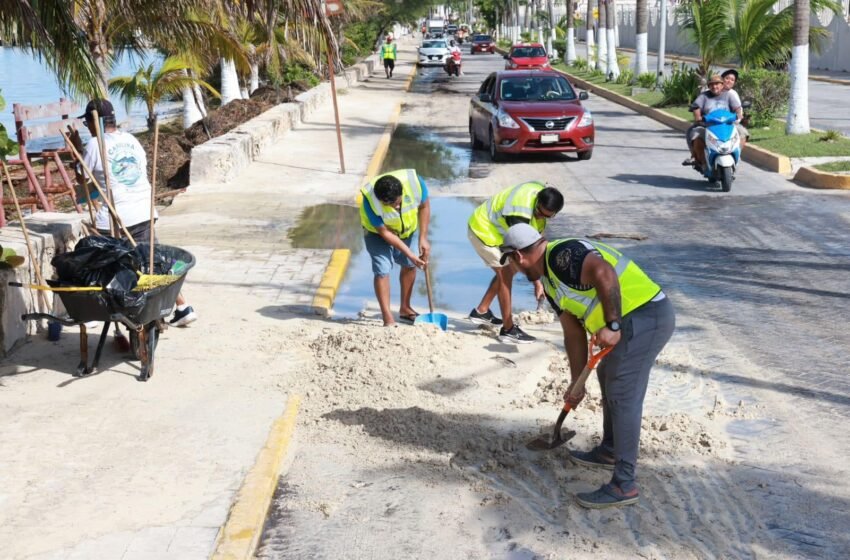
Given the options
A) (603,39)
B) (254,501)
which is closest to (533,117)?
(254,501)

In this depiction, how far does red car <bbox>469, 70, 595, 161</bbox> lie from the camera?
731 inches

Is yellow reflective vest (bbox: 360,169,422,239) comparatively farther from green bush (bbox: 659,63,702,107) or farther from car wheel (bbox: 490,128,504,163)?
green bush (bbox: 659,63,702,107)

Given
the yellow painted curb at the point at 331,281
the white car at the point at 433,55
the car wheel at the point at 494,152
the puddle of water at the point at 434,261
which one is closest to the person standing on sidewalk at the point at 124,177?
the yellow painted curb at the point at 331,281

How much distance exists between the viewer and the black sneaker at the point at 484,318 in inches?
338

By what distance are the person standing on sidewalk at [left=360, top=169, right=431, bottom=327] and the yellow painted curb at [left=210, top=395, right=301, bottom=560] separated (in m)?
2.08

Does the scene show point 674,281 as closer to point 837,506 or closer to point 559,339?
point 559,339

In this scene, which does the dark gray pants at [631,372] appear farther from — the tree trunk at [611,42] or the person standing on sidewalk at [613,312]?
the tree trunk at [611,42]

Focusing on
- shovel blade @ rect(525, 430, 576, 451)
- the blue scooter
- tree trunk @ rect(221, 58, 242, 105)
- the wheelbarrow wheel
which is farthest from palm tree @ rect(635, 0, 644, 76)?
shovel blade @ rect(525, 430, 576, 451)

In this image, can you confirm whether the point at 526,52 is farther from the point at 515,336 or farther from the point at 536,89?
the point at 515,336

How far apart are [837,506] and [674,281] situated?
4.74 meters

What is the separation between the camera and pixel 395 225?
27.3 feet

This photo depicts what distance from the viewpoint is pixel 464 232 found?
12.8 m

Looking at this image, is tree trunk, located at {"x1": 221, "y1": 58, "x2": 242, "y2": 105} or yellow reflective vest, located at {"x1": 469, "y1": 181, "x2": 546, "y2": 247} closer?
yellow reflective vest, located at {"x1": 469, "y1": 181, "x2": 546, "y2": 247}

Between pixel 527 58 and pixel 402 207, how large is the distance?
37.6 m
